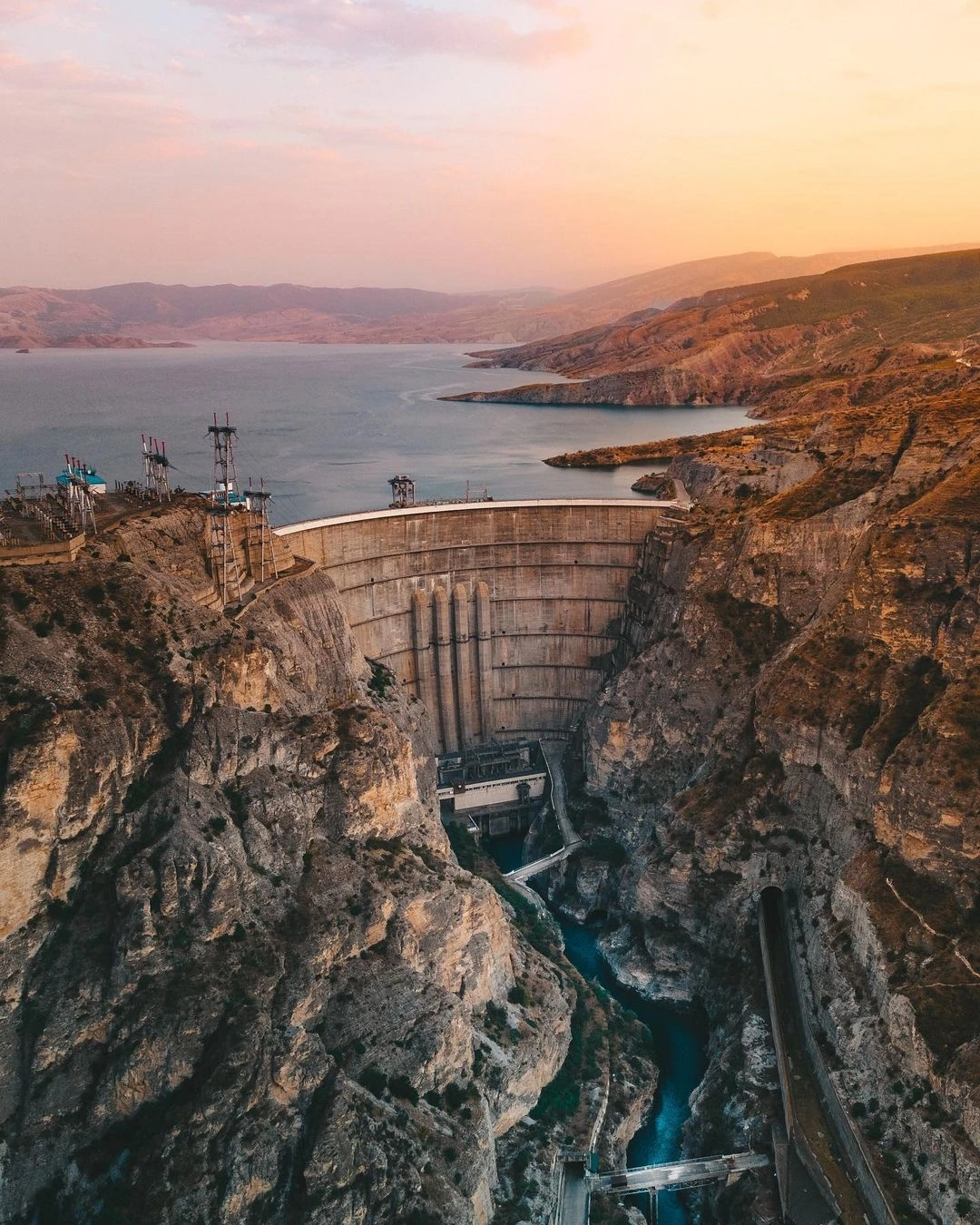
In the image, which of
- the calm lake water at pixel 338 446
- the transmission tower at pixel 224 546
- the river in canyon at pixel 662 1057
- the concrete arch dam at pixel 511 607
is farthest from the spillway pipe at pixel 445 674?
the calm lake water at pixel 338 446

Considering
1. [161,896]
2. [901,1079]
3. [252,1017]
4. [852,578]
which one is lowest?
[901,1079]

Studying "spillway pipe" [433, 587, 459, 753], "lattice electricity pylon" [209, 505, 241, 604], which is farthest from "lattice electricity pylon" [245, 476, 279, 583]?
"spillway pipe" [433, 587, 459, 753]

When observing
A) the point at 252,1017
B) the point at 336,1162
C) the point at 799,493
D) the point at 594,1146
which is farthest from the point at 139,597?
the point at 799,493

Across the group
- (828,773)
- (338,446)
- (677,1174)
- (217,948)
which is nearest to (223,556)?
(217,948)

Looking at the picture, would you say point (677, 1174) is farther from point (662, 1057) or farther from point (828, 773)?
point (828, 773)

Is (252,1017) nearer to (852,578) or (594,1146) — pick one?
(594,1146)
